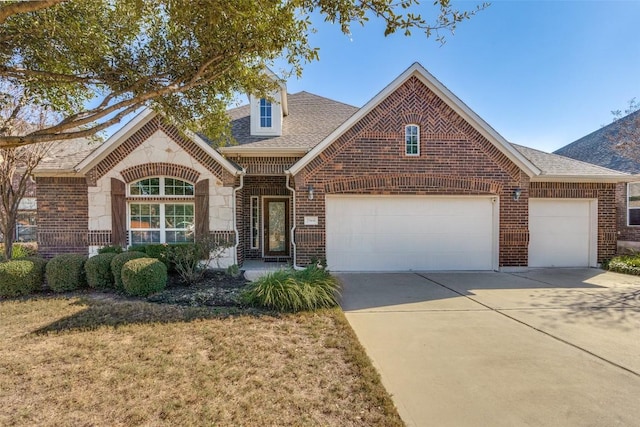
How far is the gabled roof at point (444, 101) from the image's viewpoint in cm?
959

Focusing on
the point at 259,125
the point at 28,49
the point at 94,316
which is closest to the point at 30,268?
the point at 94,316

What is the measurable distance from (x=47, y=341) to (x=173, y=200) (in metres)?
5.68

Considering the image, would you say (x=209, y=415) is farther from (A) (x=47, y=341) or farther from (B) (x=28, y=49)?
(B) (x=28, y=49)

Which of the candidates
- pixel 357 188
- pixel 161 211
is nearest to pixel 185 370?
pixel 357 188

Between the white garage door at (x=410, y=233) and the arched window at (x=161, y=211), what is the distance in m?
4.36

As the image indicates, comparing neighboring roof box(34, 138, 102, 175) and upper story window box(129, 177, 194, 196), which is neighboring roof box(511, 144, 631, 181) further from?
neighboring roof box(34, 138, 102, 175)

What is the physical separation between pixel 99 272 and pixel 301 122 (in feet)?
27.2

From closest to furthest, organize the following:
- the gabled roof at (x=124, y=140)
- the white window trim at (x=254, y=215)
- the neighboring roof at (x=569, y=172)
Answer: the gabled roof at (x=124, y=140)
the neighboring roof at (x=569, y=172)
the white window trim at (x=254, y=215)

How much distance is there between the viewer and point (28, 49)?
20.1ft

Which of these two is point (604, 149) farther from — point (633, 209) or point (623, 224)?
point (623, 224)

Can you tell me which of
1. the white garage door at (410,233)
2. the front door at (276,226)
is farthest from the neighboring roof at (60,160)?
the white garage door at (410,233)

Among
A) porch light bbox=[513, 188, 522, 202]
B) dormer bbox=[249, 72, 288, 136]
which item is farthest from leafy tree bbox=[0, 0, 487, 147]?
porch light bbox=[513, 188, 522, 202]

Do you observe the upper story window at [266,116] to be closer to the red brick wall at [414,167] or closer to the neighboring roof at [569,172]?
the red brick wall at [414,167]

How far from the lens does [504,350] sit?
4.55 m
